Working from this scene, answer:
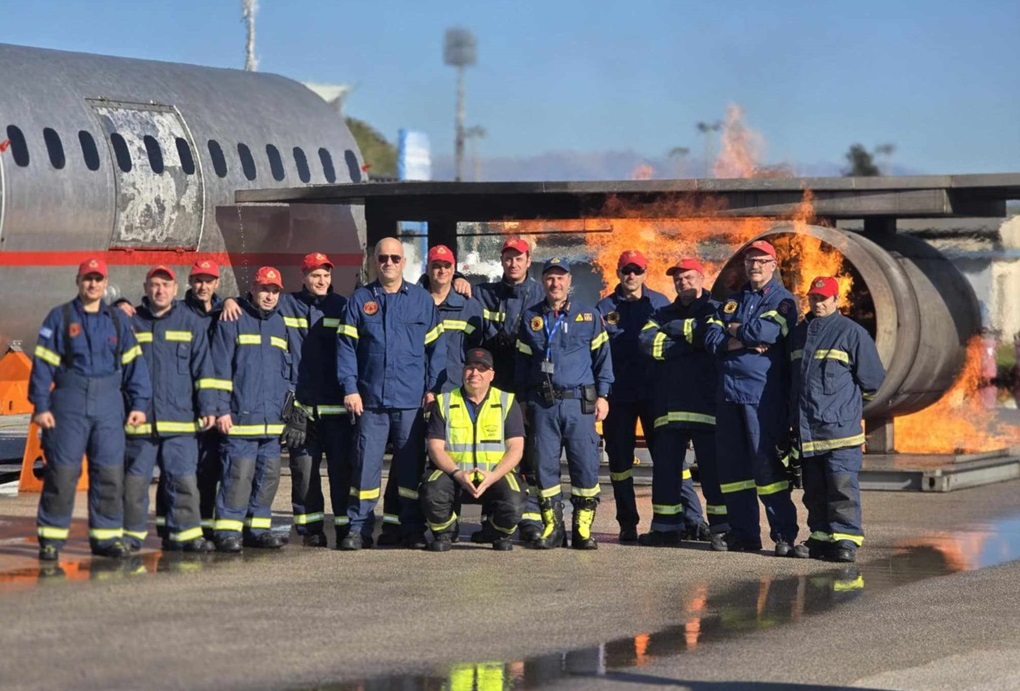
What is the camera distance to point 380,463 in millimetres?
12820

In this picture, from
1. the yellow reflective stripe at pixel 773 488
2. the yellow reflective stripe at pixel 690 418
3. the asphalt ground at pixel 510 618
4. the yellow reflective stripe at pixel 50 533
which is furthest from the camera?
the yellow reflective stripe at pixel 690 418

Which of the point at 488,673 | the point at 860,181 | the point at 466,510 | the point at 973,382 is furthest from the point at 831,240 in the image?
the point at 488,673

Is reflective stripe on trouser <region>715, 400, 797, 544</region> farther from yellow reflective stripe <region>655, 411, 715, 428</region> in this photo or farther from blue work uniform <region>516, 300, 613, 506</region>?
blue work uniform <region>516, 300, 613, 506</region>

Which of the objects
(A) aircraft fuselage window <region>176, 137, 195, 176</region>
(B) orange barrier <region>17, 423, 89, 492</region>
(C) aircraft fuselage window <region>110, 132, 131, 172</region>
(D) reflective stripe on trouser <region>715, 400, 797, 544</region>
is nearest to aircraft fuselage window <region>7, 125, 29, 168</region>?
(C) aircraft fuselage window <region>110, 132, 131, 172</region>

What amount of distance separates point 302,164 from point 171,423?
11861 millimetres

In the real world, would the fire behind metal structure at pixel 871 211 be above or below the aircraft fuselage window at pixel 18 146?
below

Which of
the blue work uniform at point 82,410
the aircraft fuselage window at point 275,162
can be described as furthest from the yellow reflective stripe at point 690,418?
the aircraft fuselage window at point 275,162

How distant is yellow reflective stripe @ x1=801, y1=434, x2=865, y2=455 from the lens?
40.8ft

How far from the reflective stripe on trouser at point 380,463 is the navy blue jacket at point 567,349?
0.85 m

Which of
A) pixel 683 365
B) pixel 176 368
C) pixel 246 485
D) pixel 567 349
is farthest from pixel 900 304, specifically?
pixel 176 368

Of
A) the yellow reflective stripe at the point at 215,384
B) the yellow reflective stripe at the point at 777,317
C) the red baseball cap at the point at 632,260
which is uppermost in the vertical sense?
the red baseball cap at the point at 632,260

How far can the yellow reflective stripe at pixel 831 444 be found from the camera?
12449mm

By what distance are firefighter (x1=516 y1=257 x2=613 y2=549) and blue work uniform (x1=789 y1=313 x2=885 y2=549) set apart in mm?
1371

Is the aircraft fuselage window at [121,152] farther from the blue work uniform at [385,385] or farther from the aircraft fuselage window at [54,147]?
the blue work uniform at [385,385]
